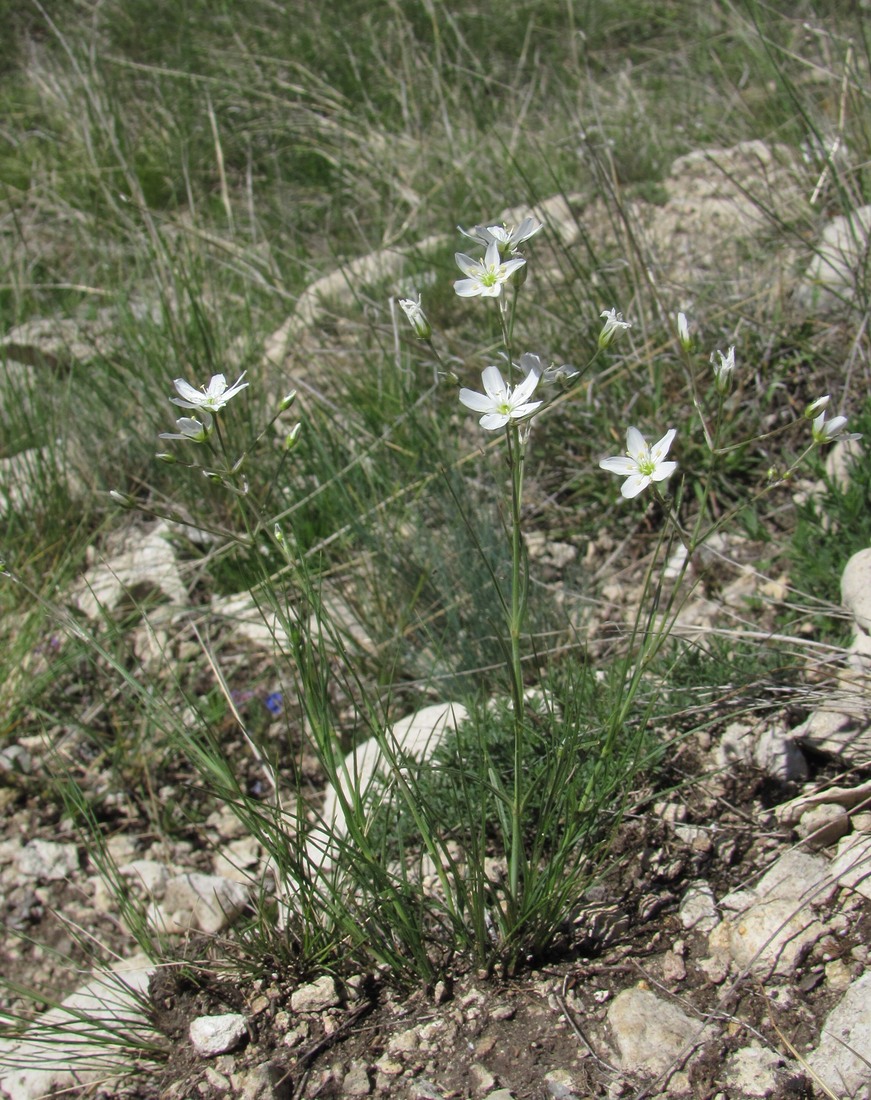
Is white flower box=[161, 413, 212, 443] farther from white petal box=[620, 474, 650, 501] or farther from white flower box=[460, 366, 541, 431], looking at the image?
white petal box=[620, 474, 650, 501]

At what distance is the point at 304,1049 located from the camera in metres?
1.68

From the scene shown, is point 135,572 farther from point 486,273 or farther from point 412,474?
point 486,273

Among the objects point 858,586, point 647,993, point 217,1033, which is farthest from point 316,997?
point 858,586

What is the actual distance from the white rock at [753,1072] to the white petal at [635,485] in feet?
2.99

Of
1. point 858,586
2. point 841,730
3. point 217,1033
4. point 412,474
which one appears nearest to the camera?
point 217,1033

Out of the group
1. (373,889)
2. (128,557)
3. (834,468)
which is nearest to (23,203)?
(128,557)

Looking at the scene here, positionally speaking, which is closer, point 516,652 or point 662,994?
point 516,652

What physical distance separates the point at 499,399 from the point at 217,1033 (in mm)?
1238

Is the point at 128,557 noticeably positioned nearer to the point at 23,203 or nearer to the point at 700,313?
the point at 700,313

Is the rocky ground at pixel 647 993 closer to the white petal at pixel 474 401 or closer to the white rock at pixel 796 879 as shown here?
the white rock at pixel 796 879

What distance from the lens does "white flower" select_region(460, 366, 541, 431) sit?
141 centimetres

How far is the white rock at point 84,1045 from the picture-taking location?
1.75 meters

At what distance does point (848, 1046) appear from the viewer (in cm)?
145

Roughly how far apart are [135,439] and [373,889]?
7.71ft
